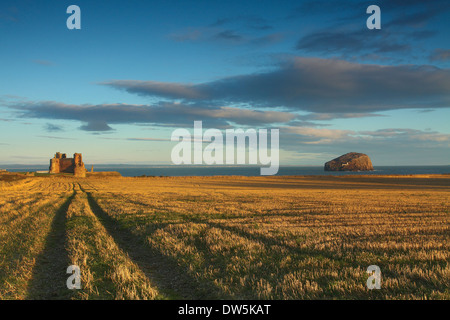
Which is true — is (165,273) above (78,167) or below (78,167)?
below

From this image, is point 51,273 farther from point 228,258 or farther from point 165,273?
point 228,258

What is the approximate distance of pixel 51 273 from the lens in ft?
33.0

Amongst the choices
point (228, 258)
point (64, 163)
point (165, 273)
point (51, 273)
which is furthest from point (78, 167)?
point (228, 258)

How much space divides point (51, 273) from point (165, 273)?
140 inches

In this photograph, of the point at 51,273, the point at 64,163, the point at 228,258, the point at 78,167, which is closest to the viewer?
the point at 51,273

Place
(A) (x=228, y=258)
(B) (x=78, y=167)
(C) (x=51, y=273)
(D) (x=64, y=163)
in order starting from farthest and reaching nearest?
(D) (x=64, y=163), (B) (x=78, y=167), (A) (x=228, y=258), (C) (x=51, y=273)

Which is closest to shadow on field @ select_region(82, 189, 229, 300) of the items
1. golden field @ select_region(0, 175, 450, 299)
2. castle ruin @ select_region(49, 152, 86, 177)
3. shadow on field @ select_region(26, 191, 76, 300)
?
golden field @ select_region(0, 175, 450, 299)

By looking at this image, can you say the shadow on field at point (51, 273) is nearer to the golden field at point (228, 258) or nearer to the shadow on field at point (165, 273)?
the golden field at point (228, 258)

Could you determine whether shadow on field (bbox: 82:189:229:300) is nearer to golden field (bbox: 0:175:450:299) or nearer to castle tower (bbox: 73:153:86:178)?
golden field (bbox: 0:175:450:299)

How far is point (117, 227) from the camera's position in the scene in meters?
18.6

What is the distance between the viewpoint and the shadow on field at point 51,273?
328 inches

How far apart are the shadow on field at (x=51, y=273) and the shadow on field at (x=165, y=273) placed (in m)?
2.27

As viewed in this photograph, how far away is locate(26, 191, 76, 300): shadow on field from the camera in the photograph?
833cm

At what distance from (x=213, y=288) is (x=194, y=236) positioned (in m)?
6.66
